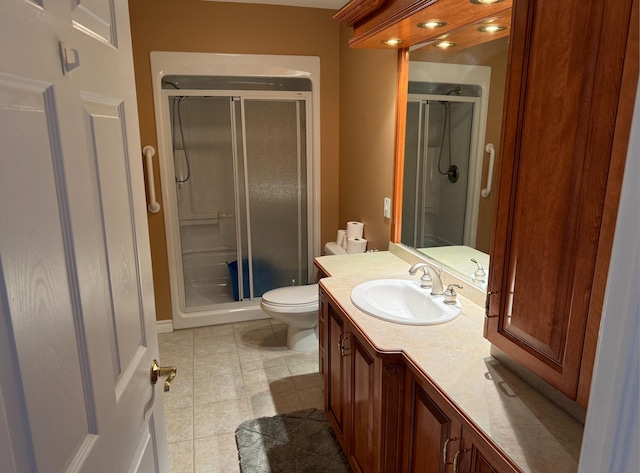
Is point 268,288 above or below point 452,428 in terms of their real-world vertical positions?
below

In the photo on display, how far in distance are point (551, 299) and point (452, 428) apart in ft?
1.50

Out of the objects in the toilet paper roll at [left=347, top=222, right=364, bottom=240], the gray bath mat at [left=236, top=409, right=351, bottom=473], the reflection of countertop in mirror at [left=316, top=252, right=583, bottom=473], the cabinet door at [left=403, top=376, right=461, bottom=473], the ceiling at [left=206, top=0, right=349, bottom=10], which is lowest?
the gray bath mat at [left=236, top=409, right=351, bottom=473]

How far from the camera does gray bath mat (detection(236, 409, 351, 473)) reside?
2115 mm

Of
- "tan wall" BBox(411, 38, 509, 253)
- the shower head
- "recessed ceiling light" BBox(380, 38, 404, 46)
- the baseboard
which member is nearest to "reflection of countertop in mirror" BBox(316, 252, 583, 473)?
"tan wall" BBox(411, 38, 509, 253)

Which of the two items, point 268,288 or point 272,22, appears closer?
point 272,22

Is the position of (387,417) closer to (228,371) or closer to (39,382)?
(39,382)

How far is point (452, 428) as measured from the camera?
1206 mm

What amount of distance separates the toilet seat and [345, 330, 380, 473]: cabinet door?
1.12 m

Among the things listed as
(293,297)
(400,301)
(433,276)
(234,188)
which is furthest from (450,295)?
(234,188)

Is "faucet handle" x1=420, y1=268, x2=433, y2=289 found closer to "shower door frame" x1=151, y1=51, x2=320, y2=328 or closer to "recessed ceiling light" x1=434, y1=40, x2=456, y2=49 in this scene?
"recessed ceiling light" x1=434, y1=40, x2=456, y2=49

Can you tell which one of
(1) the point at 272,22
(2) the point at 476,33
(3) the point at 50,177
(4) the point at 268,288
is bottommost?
(4) the point at 268,288

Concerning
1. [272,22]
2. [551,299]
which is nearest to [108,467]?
[551,299]

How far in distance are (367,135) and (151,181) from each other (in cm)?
165

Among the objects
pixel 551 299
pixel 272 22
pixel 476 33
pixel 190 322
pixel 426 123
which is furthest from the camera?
pixel 190 322
